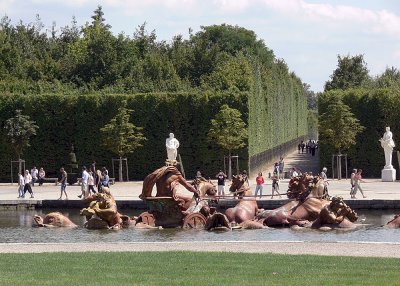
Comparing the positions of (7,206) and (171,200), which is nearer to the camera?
(171,200)

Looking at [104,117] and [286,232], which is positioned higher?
[104,117]

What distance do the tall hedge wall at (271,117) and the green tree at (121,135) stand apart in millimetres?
6210

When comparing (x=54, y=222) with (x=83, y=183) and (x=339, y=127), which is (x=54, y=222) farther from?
(x=339, y=127)

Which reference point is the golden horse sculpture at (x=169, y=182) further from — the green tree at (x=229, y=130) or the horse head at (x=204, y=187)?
the green tree at (x=229, y=130)

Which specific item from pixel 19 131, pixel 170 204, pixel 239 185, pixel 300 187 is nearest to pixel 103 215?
pixel 170 204

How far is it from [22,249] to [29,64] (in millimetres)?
52318

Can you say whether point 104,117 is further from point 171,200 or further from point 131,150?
point 171,200

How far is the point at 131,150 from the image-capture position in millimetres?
55562

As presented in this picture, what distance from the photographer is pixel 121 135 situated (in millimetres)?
54688

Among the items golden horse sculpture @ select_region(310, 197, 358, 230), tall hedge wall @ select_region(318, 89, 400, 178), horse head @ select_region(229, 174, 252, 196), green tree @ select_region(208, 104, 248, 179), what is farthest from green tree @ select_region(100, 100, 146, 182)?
golden horse sculpture @ select_region(310, 197, 358, 230)

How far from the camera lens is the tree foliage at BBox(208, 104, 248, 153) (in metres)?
54.1

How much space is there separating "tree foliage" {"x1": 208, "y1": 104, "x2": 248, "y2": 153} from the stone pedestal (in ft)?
24.5

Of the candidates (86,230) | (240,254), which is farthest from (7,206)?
(240,254)

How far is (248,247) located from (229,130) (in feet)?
103
